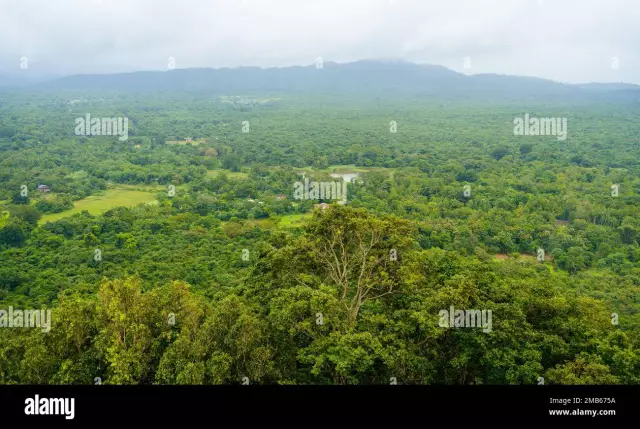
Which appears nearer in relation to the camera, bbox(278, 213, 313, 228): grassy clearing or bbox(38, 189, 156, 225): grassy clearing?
bbox(278, 213, 313, 228): grassy clearing

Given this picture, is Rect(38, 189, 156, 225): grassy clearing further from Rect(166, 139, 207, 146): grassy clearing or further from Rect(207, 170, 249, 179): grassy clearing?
Rect(166, 139, 207, 146): grassy clearing

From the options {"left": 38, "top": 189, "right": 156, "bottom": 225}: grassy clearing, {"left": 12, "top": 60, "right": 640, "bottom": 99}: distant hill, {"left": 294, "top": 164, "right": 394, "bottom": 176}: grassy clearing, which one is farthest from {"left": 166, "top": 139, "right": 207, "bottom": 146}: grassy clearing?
{"left": 12, "top": 60, "right": 640, "bottom": 99}: distant hill

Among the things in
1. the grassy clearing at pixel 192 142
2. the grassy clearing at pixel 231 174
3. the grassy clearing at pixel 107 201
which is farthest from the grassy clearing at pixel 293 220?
the grassy clearing at pixel 192 142

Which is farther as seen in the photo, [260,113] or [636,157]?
[260,113]
